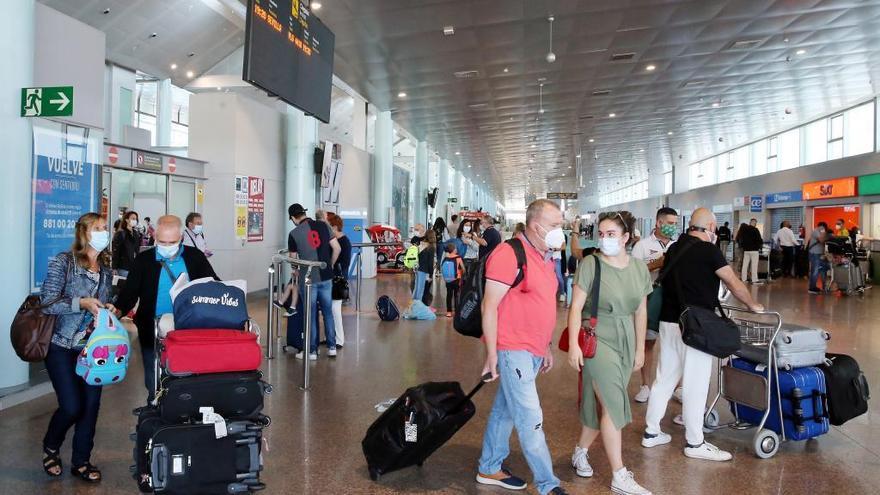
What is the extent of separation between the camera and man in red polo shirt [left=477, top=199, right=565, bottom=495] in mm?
3070

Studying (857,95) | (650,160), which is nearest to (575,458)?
(857,95)

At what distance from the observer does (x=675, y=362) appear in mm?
4121

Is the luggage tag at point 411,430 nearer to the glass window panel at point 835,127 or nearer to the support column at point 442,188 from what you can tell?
the glass window panel at point 835,127

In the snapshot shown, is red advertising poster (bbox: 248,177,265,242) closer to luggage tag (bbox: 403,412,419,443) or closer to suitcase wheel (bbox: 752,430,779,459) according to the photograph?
luggage tag (bbox: 403,412,419,443)

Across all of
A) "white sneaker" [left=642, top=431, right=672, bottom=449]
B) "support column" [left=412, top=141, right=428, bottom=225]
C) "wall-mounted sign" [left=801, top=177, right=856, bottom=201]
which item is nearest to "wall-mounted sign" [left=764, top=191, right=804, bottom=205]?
"wall-mounted sign" [left=801, top=177, right=856, bottom=201]

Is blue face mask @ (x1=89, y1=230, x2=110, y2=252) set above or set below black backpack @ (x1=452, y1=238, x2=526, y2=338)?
above

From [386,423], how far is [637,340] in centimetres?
149

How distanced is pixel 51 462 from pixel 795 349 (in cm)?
456

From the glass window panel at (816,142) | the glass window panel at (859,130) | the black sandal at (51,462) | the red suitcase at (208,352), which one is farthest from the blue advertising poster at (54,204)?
the glass window panel at (816,142)

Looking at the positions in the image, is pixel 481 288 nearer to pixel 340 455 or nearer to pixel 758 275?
pixel 340 455

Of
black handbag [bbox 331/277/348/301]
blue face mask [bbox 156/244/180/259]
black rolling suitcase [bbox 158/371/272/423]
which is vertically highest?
blue face mask [bbox 156/244/180/259]

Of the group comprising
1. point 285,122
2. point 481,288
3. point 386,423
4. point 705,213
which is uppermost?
point 285,122

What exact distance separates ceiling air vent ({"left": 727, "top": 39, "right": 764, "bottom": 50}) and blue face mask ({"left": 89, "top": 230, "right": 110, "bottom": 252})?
12468mm

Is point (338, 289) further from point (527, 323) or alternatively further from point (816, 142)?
point (816, 142)
